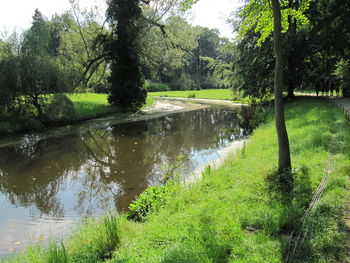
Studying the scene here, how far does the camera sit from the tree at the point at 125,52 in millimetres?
23969

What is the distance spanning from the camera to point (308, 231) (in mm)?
3596

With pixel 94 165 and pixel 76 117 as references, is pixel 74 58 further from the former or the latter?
pixel 94 165

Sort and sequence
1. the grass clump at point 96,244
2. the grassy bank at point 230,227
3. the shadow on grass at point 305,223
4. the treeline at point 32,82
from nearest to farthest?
the shadow on grass at point 305,223
the grassy bank at point 230,227
the grass clump at point 96,244
the treeline at point 32,82

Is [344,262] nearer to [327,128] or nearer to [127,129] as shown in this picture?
[327,128]

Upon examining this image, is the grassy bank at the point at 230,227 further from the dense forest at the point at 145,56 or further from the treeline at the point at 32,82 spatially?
the treeline at the point at 32,82

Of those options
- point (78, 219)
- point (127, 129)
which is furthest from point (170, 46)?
point (78, 219)

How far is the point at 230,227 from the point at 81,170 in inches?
293

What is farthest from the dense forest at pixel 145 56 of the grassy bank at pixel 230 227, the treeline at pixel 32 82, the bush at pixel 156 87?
the bush at pixel 156 87

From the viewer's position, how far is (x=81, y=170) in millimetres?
9898

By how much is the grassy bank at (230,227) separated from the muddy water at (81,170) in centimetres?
175

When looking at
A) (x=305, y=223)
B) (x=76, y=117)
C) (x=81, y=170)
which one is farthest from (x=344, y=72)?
(x=76, y=117)

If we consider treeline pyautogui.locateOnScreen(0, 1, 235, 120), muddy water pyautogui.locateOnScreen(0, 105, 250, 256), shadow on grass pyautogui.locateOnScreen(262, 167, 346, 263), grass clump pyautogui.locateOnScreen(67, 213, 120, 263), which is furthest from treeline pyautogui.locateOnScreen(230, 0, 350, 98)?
grass clump pyautogui.locateOnScreen(67, 213, 120, 263)

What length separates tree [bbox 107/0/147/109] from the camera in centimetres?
2397

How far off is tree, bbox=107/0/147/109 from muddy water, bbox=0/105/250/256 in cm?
884
